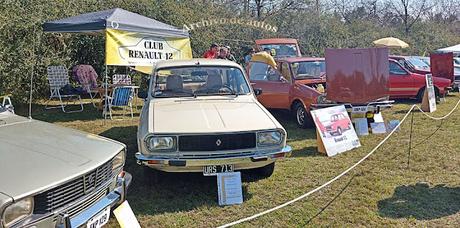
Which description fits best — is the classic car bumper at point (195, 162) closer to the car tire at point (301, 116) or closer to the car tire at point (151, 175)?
the car tire at point (151, 175)

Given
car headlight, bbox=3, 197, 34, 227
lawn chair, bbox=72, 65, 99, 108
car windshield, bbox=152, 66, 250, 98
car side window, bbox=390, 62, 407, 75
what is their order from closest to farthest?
car headlight, bbox=3, 197, 34, 227 → car windshield, bbox=152, 66, 250, 98 → lawn chair, bbox=72, 65, 99, 108 → car side window, bbox=390, 62, 407, 75

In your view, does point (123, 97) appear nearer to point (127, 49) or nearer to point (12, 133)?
point (127, 49)

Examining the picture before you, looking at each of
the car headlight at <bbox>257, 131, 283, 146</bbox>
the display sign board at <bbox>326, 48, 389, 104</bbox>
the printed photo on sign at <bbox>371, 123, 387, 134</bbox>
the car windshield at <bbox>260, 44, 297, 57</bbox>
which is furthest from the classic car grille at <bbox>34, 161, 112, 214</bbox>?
the car windshield at <bbox>260, 44, 297, 57</bbox>

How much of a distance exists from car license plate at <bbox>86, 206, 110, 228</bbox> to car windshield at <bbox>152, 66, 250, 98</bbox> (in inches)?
104

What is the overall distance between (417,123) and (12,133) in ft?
27.2

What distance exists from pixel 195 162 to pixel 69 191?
172cm

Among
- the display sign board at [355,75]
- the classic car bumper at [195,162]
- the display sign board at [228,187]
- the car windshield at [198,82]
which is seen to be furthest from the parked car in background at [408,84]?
the display sign board at [228,187]

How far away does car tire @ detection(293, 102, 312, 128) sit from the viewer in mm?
8648

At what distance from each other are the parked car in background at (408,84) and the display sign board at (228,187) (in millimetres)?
9779

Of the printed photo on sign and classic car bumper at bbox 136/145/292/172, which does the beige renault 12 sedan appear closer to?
classic car bumper at bbox 136/145/292/172

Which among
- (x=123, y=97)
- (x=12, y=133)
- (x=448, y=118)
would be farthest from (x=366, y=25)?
(x=12, y=133)

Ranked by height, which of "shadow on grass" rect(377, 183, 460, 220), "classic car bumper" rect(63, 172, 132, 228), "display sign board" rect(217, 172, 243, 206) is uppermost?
"classic car bumper" rect(63, 172, 132, 228)

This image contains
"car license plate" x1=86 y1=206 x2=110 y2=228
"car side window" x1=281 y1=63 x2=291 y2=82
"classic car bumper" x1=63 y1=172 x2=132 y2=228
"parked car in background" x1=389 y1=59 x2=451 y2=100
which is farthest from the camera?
"parked car in background" x1=389 y1=59 x2=451 y2=100

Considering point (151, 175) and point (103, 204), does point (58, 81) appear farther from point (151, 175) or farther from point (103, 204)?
point (103, 204)
